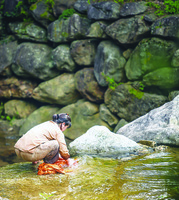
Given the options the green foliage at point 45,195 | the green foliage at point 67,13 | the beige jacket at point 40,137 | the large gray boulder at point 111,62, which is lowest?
the green foliage at point 45,195

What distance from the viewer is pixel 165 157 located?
5.63 m

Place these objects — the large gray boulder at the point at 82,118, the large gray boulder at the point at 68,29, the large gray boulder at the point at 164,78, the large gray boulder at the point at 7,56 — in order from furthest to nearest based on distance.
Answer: the large gray boulder at the point at 7,56
the large gray boulder at the point at 68,29
the large gray boulder at the point at 82,118
the large gray boulder at the point at 164,78

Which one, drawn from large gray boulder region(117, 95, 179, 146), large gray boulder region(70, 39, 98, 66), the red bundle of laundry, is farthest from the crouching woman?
large gray boulder region(70, 39, 98, 66)

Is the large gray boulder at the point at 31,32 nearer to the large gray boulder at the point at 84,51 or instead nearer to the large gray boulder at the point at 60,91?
the large gray boulder at the point at 84,51

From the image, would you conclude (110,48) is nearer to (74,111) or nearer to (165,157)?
(74,111)

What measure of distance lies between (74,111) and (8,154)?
443cm

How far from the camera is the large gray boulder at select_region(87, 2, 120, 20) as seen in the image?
11.2 meters

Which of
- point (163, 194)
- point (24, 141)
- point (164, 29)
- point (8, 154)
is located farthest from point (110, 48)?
point (163, 194)

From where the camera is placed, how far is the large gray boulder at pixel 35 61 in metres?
14.0

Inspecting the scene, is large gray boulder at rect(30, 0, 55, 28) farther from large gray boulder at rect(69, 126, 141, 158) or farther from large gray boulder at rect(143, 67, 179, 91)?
large gray boulder at rect(69, 126, 141, 158)

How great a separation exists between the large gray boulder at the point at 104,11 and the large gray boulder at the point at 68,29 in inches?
30.2

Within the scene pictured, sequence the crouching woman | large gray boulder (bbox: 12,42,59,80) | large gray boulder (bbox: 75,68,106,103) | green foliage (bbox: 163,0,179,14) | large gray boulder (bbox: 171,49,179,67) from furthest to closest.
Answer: large gray boulder (bbox: 12,42,59,80), large gray boulder (bbox: 75,68,106,103), green foliage (bbox: 163,0,179,14), large gray boulder (bbox: 171,49,179,67), the crouching woman

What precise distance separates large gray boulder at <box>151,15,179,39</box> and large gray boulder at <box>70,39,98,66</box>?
3695 millimetres

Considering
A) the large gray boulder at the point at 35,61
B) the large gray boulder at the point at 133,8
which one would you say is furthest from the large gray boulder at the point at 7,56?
the large gray boulder at the point at 133,8
